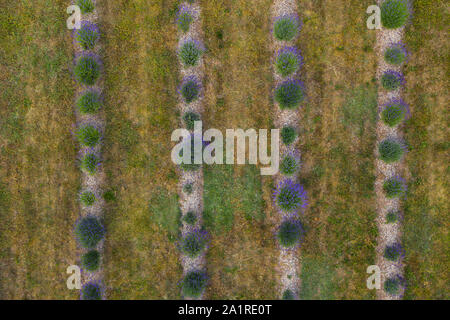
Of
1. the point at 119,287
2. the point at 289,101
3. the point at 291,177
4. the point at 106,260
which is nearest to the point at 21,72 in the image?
the point at 106,260

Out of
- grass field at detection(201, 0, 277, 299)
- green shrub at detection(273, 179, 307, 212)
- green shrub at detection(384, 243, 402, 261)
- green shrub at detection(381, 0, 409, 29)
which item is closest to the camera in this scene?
green shrub at detection(381, 0, 409, 29)

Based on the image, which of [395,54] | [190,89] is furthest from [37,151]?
[395,54]

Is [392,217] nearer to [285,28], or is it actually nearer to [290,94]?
[290,94]

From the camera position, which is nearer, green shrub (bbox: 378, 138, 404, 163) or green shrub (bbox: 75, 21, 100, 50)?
green shrub (bbox: 378, 138, 404, 163)

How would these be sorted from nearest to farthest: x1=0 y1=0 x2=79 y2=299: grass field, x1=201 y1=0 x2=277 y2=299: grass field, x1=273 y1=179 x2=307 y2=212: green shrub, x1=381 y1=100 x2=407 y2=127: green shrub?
x1=381 y1=100 x2=407 y2=127: green shrub < x1=273 y1=179 x2=307 y2=212: green shrub < x1=201 y1=0 x2=277 y2=299: grass field < x1=0 y1=0 x2=79 y2=299: grass field

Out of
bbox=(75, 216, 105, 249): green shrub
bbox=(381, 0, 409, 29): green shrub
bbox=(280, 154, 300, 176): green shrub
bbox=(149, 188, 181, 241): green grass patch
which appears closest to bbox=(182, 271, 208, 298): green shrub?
bbox=(149, 188, 181, 241): green grass patch

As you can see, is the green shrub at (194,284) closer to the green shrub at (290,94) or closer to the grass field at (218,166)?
the grass field at (218,166)

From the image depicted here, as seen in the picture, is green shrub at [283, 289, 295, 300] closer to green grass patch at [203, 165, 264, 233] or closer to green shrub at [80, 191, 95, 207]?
green grass patch at [203, 165, 264, 233]
